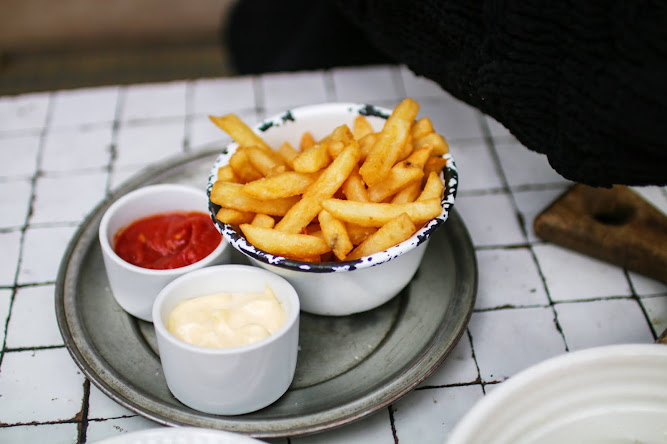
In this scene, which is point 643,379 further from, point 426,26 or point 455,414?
point 426,26

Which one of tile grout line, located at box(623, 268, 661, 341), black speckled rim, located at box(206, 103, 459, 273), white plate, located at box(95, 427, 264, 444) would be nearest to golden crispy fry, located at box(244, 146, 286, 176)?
black speckled rim, located at box(206, 103, 459, 273)

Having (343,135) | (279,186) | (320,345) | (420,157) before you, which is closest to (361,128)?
(343,135)

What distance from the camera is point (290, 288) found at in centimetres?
122

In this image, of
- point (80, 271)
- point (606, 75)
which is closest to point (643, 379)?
point (606, 75)

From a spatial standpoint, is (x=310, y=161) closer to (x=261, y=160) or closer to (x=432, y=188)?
(x=261, y=160)

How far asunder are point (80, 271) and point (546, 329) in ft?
3.36

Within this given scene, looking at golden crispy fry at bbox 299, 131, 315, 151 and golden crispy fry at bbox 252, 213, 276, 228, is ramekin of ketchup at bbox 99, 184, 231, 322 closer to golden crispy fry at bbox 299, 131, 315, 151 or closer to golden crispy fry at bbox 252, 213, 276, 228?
golden crispy fry at bbox 252, 213, 276, 228

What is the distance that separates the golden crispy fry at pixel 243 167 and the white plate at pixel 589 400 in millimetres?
666

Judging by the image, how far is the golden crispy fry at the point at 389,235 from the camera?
1155 millimetres

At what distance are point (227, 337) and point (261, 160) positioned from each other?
38cm

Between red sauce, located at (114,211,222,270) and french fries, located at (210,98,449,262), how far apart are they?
120 millimetres

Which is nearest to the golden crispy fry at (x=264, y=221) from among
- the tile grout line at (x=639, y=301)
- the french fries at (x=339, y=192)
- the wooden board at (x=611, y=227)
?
the french fries at (x=339, y=192)

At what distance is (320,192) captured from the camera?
4.01ft

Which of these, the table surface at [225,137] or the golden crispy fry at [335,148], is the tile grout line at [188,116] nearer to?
the table surface at [225,137]
